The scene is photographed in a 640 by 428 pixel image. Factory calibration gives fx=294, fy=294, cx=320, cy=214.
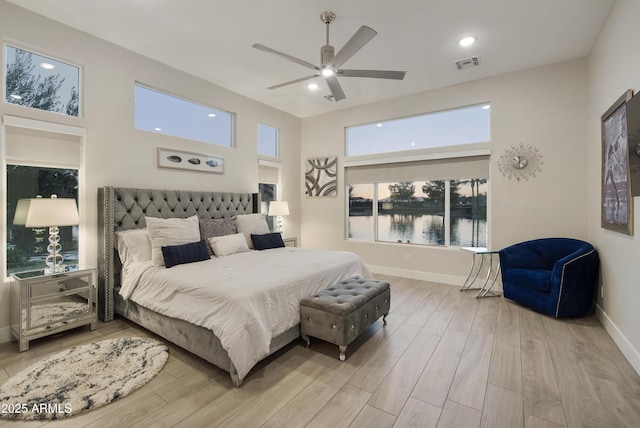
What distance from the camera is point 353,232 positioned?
19.4 feet

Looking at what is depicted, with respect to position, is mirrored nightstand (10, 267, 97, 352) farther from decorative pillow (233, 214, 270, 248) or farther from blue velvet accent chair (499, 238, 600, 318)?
blue velvet accent chair (499, 238, 600, 318)

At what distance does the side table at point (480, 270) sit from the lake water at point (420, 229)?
254 millimetres

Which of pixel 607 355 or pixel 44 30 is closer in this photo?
pixel 607 355

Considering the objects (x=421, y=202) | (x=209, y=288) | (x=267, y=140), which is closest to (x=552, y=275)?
(x=421, y=202)

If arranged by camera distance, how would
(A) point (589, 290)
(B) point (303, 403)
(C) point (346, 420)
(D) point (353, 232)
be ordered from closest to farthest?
1. (C) point (346, 420)
2. (B) point (303, 403)
3. (A) point (589, 290)
4. (D) point (353, 232)

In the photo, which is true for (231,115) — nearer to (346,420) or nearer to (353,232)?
(353,232)

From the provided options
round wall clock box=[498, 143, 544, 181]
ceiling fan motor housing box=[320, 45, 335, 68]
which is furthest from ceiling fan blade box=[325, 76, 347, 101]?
round wall clock box=[498, 143, 544, 181]

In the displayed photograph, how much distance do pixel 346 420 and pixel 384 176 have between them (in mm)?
4243

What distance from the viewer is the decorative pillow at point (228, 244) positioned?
3.71m

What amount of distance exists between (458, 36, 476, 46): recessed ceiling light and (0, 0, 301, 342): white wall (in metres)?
3.18

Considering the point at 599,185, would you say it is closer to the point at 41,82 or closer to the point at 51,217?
the point at 51,217

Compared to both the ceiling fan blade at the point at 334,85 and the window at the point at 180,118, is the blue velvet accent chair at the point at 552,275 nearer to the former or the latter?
the ceiling fan blade at the point at 334,85

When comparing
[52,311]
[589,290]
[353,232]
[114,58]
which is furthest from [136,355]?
[589,290]

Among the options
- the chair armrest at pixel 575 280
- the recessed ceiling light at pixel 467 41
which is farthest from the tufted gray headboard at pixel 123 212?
the chair armrest at pixel 575 280
